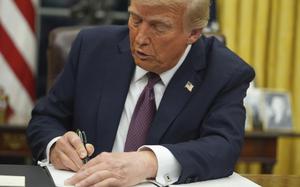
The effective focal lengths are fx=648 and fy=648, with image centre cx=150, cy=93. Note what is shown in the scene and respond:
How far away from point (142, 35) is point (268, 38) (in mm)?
2789

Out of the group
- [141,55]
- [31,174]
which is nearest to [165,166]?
[31,174]

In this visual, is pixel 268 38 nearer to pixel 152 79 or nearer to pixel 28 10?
pixel 28 10

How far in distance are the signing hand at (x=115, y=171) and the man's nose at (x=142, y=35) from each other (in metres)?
0.54

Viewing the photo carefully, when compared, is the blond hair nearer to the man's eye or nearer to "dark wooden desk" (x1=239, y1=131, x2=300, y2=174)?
the man's eye

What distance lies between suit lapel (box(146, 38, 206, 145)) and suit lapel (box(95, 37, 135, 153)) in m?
0.17

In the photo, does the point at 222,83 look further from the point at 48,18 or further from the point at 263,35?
the point at 48,18

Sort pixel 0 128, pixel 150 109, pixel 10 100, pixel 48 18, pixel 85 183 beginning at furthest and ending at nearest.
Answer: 1. pixel 48 18
2. pixel 10 100
3. pixel 0 128
4. pixel 150 109
5. pixel 85 183

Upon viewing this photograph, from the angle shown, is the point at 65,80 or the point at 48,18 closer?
the point at 65,80

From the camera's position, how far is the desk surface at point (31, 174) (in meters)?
2.03

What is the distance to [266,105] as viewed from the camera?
4.48 meters

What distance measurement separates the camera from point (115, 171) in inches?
83.4

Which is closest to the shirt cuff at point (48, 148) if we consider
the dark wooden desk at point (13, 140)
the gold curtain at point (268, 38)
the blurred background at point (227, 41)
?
the dark wooden desk at point (13, 140)

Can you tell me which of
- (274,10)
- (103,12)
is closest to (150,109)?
(103,12)

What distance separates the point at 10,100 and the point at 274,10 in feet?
7.11
